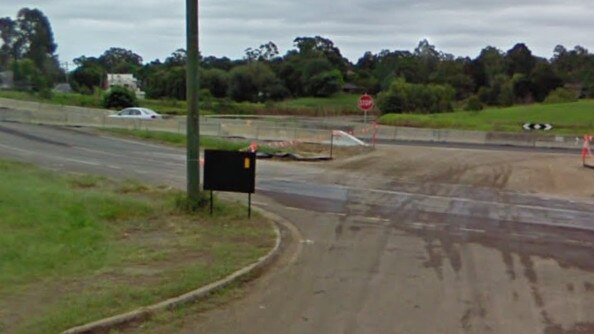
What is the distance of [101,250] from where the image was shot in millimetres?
9586

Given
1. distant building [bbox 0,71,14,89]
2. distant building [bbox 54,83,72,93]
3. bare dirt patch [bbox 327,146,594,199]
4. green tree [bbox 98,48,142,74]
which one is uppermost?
green tree [bbox 98,48,142,74]

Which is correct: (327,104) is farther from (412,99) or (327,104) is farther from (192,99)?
(192,99)

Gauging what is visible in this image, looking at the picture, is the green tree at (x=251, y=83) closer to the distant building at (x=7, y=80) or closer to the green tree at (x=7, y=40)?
the distant building at (x=7, y=80)

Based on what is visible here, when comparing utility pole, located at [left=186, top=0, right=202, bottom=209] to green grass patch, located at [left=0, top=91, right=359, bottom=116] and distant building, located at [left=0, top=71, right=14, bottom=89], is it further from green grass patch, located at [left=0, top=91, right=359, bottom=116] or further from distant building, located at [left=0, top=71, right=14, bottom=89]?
distant building, located at [left=0, top=71, right=14, bottom=89]

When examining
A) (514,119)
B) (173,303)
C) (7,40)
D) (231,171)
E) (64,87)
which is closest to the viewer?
(173,303)

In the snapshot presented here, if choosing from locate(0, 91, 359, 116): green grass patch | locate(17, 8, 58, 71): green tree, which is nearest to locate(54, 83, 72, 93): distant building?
locate(0, 91, 359, 116): green grass patch

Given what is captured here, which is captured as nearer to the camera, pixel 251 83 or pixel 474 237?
pixel 474 237

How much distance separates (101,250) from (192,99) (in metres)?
4.08

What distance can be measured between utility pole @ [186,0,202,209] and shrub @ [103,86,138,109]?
2002 inches

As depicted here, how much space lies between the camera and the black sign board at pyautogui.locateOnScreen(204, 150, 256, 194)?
12.4 meters

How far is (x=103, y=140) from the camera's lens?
107 ft

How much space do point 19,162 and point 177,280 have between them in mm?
15868

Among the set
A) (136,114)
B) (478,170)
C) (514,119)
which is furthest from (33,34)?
(478,170)

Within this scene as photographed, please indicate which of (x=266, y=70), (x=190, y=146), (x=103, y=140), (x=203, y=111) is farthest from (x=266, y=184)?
(x=266, y=70)
